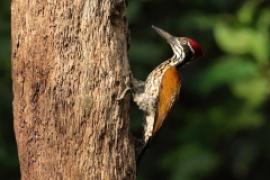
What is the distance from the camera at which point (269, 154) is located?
10.6m

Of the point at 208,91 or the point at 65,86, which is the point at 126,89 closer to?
the point at 65,86

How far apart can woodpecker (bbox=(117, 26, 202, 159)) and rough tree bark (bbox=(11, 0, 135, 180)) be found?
59 centimetres

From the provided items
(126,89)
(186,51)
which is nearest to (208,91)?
(186,51)

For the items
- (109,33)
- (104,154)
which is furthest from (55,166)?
(109,33)

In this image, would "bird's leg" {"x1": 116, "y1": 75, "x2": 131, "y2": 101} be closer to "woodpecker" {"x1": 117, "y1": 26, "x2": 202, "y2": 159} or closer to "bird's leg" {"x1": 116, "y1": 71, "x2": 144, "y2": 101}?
"bird's leg" {"x1": 116, "y1": 71, "x2": 144, "y2": 101}

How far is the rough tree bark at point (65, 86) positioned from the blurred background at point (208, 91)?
2.89m

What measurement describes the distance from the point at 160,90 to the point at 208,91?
2.72 meters

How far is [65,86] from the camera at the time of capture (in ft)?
21.0

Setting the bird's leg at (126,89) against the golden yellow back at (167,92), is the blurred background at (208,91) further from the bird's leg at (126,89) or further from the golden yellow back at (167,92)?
the bird's leg at (126,89)

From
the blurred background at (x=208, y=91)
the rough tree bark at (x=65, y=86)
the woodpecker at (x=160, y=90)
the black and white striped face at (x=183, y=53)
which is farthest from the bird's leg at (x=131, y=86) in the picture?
the blurred background at (x=208, y=91)

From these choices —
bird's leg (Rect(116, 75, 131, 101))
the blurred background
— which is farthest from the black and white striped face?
the blurred background

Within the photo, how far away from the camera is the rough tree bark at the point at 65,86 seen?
6402mm

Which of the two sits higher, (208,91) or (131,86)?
(131,86)

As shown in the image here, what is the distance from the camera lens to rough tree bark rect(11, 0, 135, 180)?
640 centimetres
